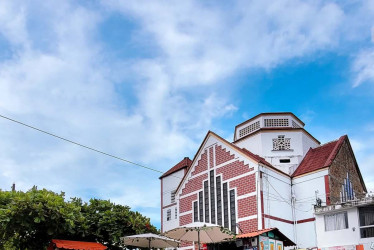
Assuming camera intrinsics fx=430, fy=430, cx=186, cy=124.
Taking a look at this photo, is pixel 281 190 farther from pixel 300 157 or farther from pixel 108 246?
pixel 108 246

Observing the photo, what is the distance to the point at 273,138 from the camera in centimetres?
2986

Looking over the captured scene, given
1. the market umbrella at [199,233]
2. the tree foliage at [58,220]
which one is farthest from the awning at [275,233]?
the tree foliage at [58,220]

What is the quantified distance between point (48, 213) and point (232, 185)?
13713mm

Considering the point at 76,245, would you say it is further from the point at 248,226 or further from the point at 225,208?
the point at 225,208

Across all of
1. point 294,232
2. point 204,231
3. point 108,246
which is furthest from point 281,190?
point 108,246

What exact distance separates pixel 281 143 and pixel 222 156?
4270mm

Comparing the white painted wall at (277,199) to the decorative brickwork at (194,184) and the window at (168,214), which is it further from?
the window at (168,214)

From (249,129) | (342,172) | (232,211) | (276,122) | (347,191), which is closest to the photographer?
(232,211)

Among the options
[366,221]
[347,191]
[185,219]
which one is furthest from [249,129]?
[366,221]

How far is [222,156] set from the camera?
96.0 ft

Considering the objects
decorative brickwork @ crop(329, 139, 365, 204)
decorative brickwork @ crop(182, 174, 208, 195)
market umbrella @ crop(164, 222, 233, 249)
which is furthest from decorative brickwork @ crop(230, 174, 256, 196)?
market umbrella @ crop(164, 222, 233, 249)

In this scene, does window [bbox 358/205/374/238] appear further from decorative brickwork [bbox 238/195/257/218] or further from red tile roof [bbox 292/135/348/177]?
decorative brickwork [bbox 238/195/257/218]

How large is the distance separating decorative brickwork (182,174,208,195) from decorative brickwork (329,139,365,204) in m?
8.50

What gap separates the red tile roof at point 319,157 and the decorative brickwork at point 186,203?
7.36 m
